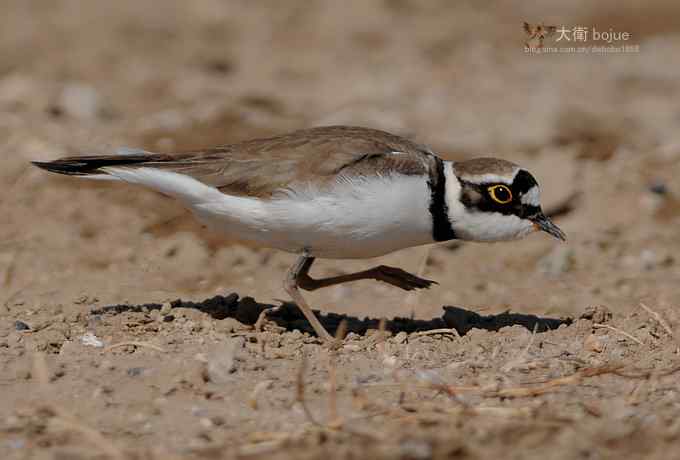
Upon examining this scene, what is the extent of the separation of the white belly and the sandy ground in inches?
20.2

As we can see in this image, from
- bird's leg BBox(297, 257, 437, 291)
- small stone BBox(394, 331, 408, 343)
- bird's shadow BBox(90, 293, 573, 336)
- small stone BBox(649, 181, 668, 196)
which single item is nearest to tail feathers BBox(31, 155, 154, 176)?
bird's shadow BBox(90, 293, 573, 336)

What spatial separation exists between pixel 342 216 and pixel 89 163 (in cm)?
146

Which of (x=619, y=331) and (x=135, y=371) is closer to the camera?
(x=135, y=371)

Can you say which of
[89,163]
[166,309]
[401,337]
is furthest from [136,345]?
[401,337]

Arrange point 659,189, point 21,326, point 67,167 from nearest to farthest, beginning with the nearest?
point 21,326
point 67,167
point 659,189

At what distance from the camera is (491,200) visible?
5.58m

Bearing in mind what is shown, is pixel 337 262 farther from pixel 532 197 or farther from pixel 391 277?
pixel 532 197

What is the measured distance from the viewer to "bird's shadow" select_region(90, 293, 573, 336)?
571 cm

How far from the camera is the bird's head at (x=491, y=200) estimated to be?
5527 millimetres

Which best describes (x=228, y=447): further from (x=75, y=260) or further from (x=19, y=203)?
(x=19, y=203)

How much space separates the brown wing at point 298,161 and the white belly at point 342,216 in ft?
0.22

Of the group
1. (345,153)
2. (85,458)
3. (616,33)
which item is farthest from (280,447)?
(616,33)

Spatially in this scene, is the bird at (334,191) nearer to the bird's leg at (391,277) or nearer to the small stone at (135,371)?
the bird's leg at (391,277)

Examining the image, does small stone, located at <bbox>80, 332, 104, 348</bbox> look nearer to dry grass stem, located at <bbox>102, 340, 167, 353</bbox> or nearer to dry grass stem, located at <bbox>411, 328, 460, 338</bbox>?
dry grass stem, located at <bbox>102, 340, 167, 353</bbox>
